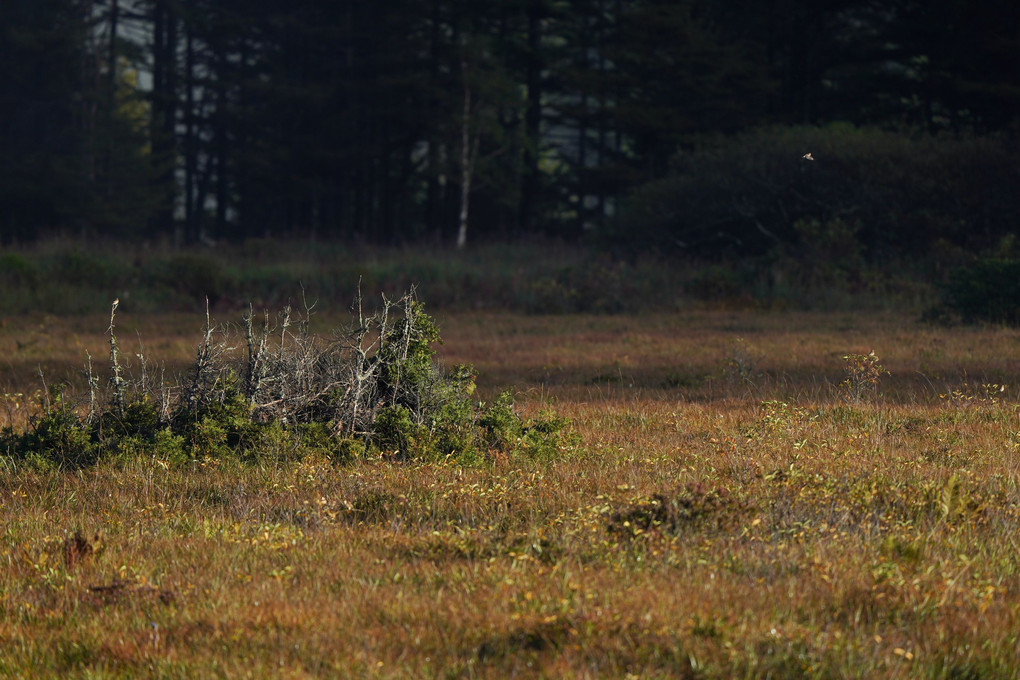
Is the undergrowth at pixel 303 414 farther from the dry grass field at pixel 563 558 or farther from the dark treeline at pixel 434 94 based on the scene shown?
the dark treeline at pixel 434 94

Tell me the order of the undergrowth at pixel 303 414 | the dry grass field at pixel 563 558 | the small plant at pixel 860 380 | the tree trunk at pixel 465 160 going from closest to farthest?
1. the dry grass field at pixel 563 558
2. the undergrowth at pixel 303 414
3. the small plant at pixel 860 380
4. the tree trunk at pixel 465 160

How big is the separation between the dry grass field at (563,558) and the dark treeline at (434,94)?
23.7m

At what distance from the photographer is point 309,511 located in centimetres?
580

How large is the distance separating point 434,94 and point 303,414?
101 feet

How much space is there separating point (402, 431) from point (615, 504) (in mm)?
1978

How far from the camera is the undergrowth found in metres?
7.19

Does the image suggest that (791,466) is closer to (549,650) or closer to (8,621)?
(549,650)

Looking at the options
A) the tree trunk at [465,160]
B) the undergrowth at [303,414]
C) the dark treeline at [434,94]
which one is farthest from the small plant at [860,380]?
the tree trunk at [465,160]

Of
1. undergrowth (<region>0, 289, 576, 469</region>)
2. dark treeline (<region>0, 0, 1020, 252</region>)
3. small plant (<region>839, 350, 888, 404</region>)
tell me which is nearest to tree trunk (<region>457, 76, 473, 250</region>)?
dark treeline (<region>0, 0, 1020, 252</region>)

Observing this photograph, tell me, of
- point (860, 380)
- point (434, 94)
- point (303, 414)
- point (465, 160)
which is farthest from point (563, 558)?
point (434, 94)

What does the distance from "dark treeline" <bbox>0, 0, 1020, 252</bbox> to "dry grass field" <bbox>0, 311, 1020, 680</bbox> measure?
23.7 m

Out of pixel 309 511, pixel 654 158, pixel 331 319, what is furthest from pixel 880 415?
pixel 654 158

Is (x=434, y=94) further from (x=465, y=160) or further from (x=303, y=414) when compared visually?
(x=303, y=414)

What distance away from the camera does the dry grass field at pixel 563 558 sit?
3887mm
